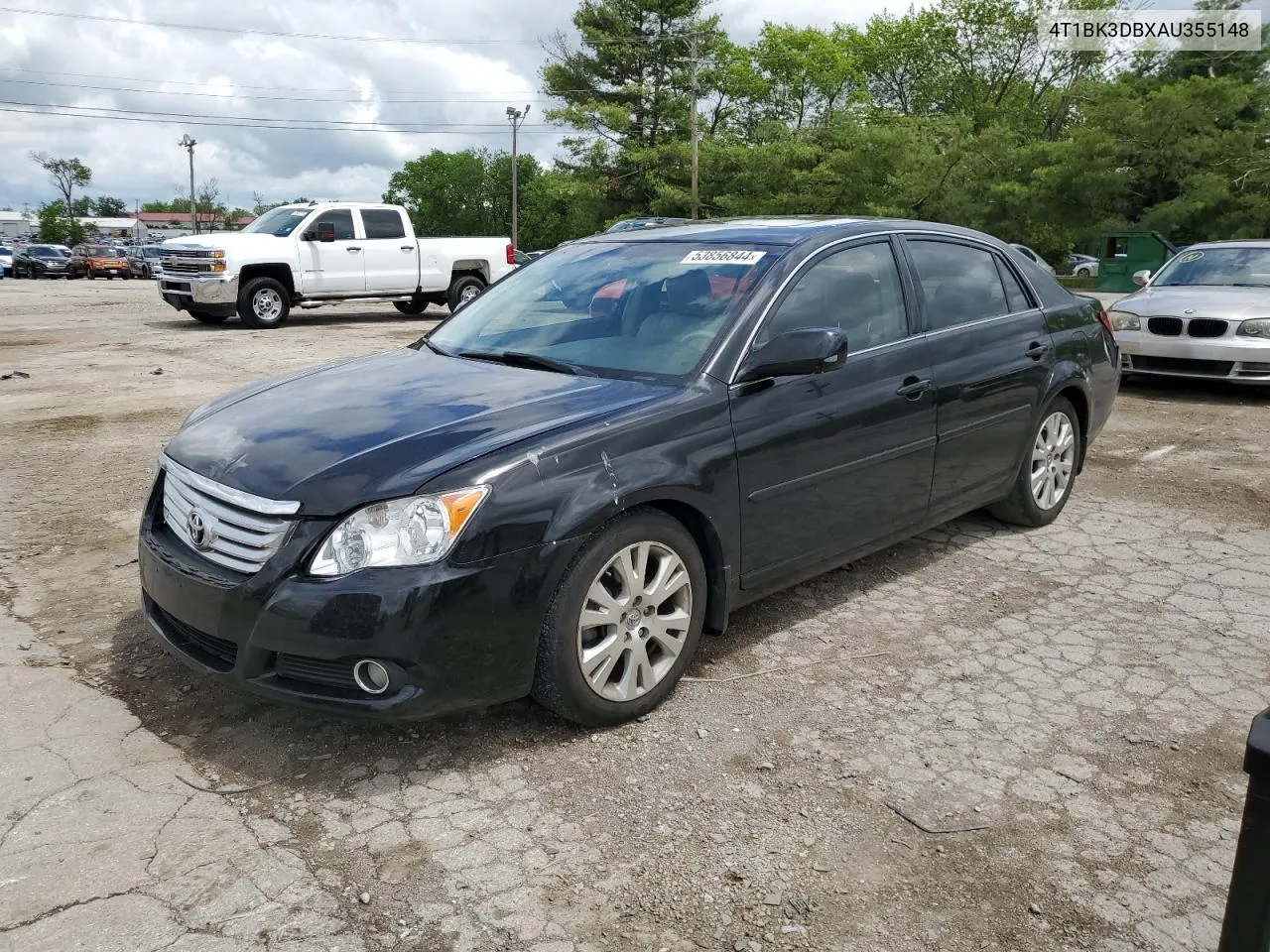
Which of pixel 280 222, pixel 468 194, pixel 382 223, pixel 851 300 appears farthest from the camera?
pixel 468 194

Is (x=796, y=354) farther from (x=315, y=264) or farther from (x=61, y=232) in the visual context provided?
(x=61, y=232)

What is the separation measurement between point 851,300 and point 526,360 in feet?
4.38

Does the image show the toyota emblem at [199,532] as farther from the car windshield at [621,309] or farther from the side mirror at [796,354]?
the side mirror at [796,354]

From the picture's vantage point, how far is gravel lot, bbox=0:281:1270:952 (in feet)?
8.04

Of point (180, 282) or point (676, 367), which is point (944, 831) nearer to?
point (676, 367)

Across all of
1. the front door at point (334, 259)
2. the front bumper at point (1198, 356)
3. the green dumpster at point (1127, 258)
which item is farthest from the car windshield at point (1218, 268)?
the green dumpster at point (1127, 258)

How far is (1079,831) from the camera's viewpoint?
9.18ft

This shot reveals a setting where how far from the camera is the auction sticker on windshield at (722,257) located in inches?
160

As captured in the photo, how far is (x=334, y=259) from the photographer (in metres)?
17.0

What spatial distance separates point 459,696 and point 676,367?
1390 millimetres

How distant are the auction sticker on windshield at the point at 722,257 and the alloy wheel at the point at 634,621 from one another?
1.32m

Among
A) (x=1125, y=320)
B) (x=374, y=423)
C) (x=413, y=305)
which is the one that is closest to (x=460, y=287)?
(x=413, y=305)

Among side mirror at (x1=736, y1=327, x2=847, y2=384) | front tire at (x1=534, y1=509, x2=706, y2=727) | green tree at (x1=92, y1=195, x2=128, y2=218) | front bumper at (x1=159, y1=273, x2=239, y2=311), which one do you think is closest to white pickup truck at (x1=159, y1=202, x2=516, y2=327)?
front bumper at (x1=159, y1=273, x2=239, y2=311)

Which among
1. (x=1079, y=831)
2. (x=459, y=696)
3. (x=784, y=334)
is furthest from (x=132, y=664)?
(x=1079, y=831)
